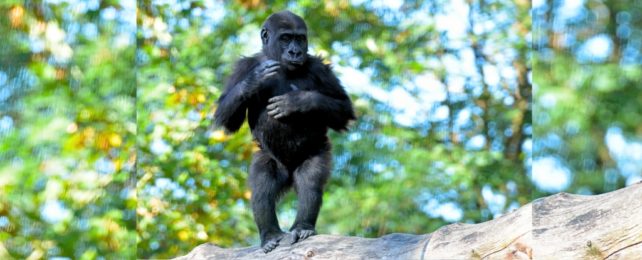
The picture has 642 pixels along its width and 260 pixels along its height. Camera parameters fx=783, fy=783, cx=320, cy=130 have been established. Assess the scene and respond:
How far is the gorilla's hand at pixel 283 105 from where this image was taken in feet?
13.9

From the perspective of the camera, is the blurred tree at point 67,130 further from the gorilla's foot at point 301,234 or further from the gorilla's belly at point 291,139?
the gorilla's foot at point 301,234

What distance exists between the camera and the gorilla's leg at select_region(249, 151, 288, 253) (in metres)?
4.08

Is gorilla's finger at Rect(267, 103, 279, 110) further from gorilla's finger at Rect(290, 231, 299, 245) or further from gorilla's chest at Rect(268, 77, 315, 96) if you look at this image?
gorilla's finger at Rect(290, 231, 299, 245)

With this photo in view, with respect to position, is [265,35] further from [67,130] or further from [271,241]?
[67,130]

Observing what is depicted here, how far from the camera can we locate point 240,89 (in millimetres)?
4250

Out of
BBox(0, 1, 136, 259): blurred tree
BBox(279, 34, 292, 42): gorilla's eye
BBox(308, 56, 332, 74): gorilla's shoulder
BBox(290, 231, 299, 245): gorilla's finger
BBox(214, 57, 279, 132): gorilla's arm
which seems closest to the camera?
BBox(290, 231, 299, 245): gorilla's finger

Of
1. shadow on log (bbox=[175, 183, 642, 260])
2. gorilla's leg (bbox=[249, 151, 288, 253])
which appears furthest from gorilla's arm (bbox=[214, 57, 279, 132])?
shadow on log (bbox=[175, 183, 642, 260])

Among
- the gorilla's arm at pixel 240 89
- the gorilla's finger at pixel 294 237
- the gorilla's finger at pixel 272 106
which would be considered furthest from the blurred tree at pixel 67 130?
the gorilla's finger at pixel 294 237

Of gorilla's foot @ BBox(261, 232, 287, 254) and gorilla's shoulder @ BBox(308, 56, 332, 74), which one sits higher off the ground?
gorilla's shoulder @ BBox(308, 56, 332, 74)

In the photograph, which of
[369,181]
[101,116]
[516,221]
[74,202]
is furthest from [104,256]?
[516,221]

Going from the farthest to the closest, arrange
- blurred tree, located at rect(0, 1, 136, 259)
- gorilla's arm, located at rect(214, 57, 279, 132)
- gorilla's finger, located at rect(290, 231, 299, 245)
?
blurred tree, located at rect(0, 1, 136, 259), gorilla's arm, located at rect(214, 57, 279, 132), gorilla's finger, located at rect(290, 231, 299, 245)

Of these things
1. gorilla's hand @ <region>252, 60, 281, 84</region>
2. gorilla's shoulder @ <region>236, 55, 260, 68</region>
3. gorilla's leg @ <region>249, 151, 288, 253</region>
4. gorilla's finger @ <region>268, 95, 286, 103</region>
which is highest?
gorilla's shoulder @ <region>236, 55, 260, 68</region>

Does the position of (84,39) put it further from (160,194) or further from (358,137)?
(358,137)

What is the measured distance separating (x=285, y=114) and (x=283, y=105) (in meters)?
0.05
